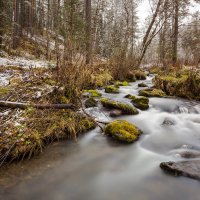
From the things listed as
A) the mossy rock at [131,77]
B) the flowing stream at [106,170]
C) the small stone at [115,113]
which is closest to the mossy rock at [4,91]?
the flowing stream at [106,170]

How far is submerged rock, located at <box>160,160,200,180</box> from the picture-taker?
3.28 m

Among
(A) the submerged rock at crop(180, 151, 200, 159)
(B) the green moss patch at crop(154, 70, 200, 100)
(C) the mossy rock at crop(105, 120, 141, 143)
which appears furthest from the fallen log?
(B) the green moss patch at crop(154, 70, 200, 100)

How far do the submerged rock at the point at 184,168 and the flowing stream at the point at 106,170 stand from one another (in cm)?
9

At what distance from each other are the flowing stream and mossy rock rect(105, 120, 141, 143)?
5.2 inches

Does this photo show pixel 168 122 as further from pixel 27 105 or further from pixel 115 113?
pixel 27 105

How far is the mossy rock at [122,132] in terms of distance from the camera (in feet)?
14.6

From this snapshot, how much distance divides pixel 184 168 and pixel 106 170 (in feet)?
3.91

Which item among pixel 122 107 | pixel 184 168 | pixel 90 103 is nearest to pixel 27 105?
pixel 90 103

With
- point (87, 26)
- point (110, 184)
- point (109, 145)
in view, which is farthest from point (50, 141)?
point (87, 26)

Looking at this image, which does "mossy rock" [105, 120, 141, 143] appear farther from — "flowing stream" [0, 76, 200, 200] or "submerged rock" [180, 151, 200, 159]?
"submerged rock" [180, 151, 200, 159]

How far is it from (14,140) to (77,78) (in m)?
2.13

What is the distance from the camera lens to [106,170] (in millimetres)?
3633

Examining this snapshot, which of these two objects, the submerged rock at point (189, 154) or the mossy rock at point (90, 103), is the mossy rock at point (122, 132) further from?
the mossy rock at point (90, 103)

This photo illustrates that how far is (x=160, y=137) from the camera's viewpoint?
486 cm
